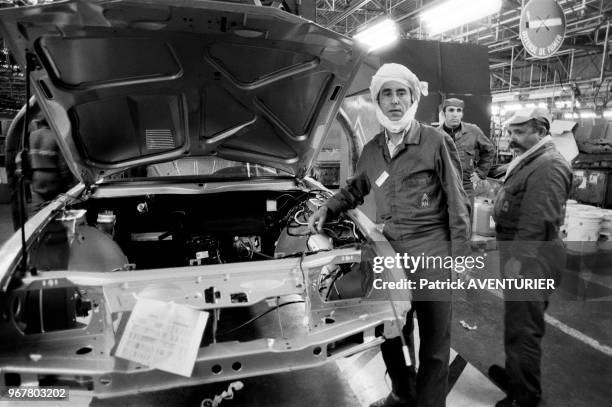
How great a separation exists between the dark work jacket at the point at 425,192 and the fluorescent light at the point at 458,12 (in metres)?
5.12

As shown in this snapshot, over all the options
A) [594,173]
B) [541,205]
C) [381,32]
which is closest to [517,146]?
[541,205]

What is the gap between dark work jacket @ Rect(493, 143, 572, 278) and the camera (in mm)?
2018

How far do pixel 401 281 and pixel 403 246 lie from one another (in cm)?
19

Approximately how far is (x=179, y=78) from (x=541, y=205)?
2.00 m

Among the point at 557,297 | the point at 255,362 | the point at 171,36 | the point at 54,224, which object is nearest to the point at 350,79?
the point at 171,36

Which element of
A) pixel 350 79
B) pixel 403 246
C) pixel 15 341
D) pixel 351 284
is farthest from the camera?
pixel 350 79

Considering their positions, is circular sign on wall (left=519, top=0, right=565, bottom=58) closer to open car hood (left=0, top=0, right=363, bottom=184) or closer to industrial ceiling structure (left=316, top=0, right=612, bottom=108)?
industrial ceiling structure (left=316, top=0, right=612, bottom=108)

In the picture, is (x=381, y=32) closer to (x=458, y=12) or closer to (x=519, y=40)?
(x=458, y=12)

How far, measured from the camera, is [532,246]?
204cm

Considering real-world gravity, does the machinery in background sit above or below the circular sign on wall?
below

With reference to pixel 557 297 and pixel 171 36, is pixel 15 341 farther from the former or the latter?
pixel 557 297

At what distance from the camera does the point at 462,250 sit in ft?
5.90

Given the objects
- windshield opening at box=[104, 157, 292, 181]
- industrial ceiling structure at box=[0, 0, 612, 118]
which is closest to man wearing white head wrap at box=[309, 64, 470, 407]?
windshield opening at box=[104, 157, 292, 181]

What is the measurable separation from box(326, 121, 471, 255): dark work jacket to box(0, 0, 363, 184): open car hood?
580mm
